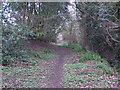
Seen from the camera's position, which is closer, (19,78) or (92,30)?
(19,78)

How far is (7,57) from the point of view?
6508 millimetres

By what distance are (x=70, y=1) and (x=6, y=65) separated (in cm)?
918

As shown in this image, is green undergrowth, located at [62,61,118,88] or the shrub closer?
green undergrowth, located at [62,61,118,88]

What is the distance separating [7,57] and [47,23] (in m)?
7.14

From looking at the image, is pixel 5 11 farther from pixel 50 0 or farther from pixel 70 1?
pixel 70 1

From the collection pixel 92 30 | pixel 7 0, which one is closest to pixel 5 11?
pixel 7 0

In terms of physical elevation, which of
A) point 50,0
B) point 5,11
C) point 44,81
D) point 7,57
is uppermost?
point 50,0

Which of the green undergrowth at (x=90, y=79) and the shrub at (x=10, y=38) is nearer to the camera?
the green undergrowth at (x=90, y=79)

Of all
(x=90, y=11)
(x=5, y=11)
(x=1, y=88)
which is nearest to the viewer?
(x=1, y=88)

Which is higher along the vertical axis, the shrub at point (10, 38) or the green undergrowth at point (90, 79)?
the shrub at point (10, 38)

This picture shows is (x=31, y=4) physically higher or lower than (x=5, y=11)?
higher

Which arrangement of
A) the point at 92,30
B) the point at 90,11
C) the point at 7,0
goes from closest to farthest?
the point at 7,0 → the point at 90,11 → the point at 92,30

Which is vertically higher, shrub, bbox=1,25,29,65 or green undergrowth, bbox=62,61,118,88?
shrub, bbox=1,25,29,65

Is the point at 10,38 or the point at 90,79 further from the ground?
the point at 10,38
